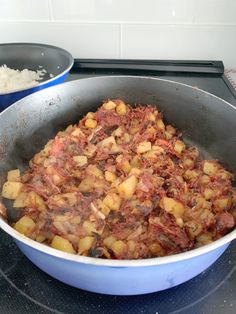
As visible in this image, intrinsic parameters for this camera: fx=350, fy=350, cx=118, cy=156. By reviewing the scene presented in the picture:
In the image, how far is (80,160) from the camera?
1.14 m

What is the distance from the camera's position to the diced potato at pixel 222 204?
0.97 meters

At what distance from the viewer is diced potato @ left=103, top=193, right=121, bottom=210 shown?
3.17ft

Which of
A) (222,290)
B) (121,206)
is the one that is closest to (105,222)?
(121,206)

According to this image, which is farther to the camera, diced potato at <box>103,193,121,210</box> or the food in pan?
the food in pan

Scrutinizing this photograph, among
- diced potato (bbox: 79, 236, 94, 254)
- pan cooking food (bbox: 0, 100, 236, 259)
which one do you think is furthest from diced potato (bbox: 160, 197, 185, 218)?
diced potato (bbox: 79, 236, 94, 254)

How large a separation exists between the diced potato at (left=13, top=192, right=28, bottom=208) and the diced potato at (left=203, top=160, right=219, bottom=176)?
56 cm

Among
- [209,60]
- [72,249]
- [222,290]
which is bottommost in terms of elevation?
[222,290]

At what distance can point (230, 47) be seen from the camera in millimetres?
1574

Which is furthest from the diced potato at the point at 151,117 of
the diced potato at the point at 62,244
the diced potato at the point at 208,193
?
the diced potato at the point at 62,244

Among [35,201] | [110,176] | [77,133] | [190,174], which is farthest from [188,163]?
[35,201]

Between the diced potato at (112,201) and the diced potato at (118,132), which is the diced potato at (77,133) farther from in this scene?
the diced potato at (112,201)

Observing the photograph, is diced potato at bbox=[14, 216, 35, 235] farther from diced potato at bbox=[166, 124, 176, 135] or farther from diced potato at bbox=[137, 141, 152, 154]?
diced potato at bbox=[166, 124, 176, 135]

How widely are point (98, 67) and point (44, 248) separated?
110 centimetres

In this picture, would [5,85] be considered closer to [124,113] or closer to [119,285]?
[124,113]
